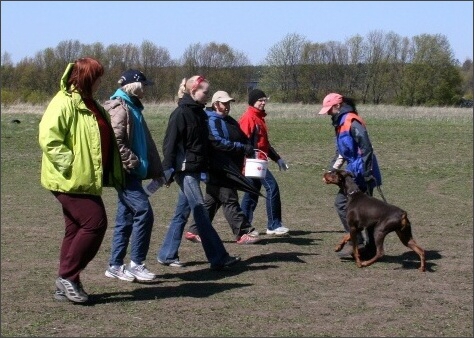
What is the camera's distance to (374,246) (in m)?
9.67

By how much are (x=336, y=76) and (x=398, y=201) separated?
2417 millimetres

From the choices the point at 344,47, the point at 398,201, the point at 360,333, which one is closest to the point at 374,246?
the point at 360,333

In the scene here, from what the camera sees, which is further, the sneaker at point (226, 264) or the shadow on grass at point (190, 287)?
the sneaker at point (226, 264)

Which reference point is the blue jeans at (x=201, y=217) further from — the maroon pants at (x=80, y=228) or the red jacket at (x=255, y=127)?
the red jacket at (x=255, y=127)

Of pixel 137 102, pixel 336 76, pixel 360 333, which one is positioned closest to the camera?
pixel 360 333

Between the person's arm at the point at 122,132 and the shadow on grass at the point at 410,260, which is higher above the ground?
the person's arm at the point at 122,132

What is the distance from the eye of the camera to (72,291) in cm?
733

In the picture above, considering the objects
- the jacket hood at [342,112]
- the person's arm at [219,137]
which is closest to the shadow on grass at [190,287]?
the person's arm at [219,137]

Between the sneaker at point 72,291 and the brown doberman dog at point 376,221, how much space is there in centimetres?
318

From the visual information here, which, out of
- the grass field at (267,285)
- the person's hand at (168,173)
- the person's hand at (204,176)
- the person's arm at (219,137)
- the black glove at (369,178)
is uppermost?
the person's arm at (219,137)

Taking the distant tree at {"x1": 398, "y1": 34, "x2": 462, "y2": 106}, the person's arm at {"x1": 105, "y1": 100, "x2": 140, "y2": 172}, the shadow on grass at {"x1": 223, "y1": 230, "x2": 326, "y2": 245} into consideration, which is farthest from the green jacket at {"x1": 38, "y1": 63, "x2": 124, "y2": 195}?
the distant tree at {"x1": 398, "y1": 34, "x2": 462, "y2": 106}

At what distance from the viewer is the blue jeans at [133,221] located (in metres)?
8.09

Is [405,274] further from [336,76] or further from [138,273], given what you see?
[336,76]

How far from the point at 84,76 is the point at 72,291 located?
1739 mm
